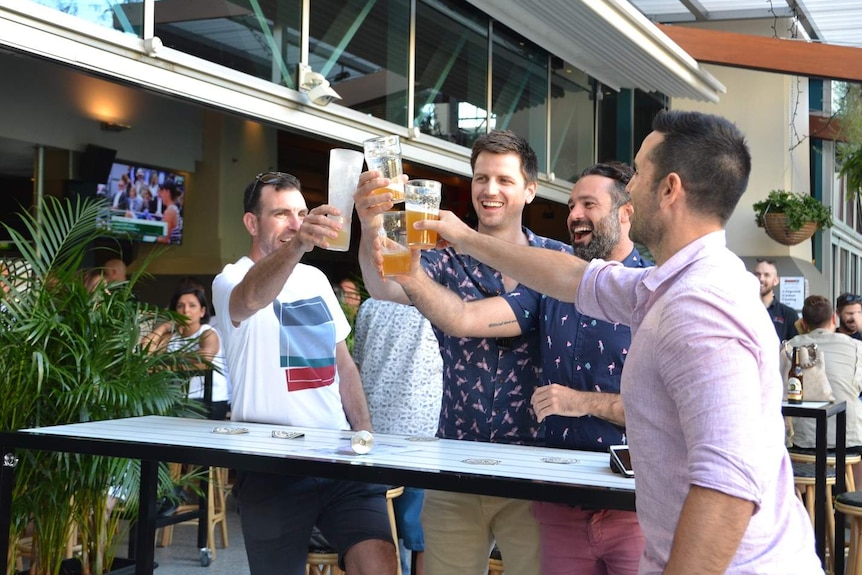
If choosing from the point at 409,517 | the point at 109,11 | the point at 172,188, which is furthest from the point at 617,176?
the point at 172,188

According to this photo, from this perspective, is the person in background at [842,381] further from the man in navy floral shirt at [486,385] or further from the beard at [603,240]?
the man in navy floral shirt at [486,385]

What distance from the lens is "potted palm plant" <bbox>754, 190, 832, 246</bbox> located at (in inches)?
465

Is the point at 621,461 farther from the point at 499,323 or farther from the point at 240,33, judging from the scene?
the point at 240,33

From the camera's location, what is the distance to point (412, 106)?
7.73 metres

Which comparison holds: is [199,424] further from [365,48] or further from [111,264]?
[365,48]

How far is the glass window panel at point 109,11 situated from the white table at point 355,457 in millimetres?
2596

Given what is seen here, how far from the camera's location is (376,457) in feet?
7.26

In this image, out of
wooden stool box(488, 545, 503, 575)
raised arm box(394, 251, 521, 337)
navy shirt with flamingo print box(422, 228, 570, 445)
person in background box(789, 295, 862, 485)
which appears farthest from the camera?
person in background box(789, 295, 862, 485)

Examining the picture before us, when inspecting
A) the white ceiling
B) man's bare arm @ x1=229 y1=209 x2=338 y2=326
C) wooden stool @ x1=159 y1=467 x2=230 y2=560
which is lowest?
wooden stool @ x1=159 y1=467 x2=230 y2=560

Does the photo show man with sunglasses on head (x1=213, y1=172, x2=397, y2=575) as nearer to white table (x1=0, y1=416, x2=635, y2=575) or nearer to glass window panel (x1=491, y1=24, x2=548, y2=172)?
white table (x1=0, y1=416, x2=635, y2=575)

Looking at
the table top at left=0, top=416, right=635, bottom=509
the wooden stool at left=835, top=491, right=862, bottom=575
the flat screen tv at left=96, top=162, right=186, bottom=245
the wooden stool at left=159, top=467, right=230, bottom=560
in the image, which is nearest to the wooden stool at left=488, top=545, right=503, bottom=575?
the table top at left=0, top=416, right=635, bottom=509

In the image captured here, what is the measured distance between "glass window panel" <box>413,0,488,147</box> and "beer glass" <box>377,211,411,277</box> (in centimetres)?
575

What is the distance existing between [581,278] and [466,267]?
888 millimetres

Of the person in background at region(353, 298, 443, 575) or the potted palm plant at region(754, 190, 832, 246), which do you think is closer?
the person in background at region(353, 298, 443, 575)
